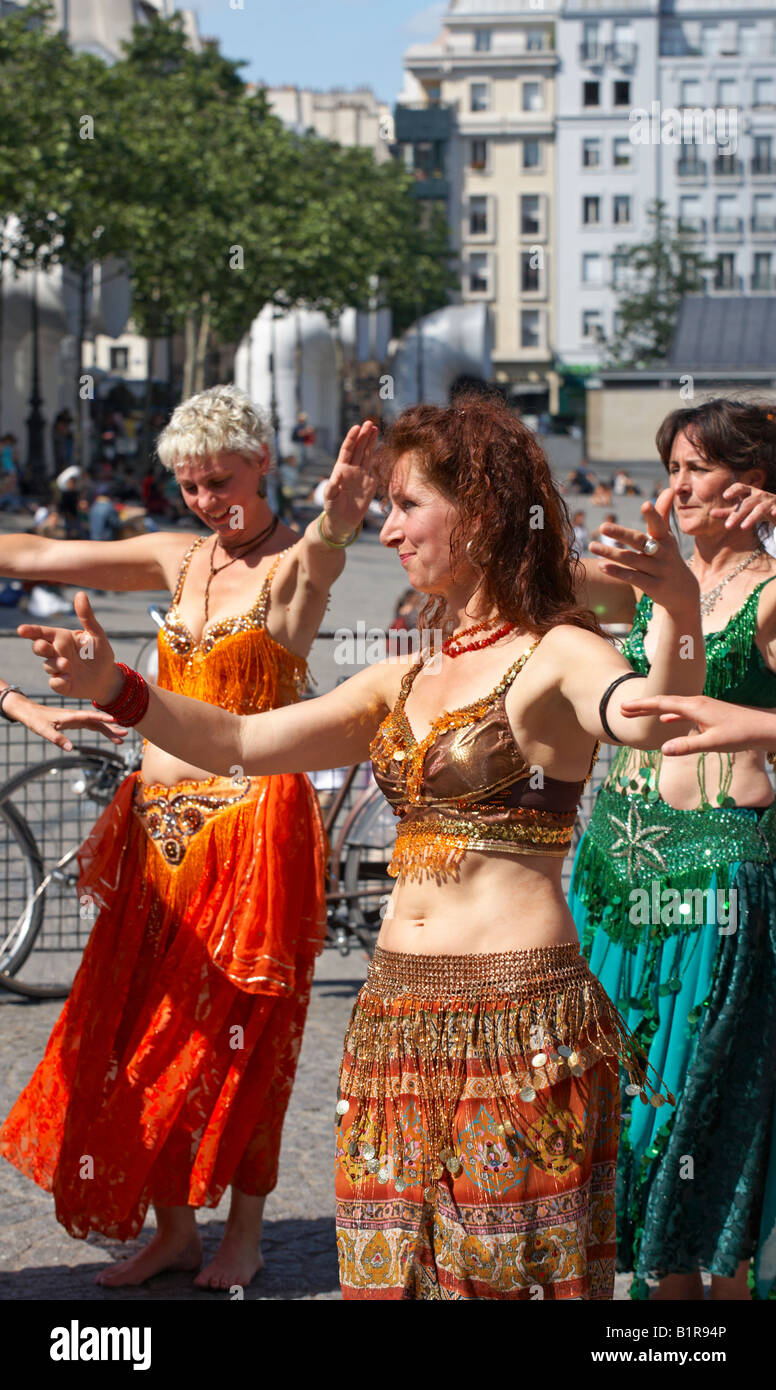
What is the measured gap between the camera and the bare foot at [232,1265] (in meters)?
4.12

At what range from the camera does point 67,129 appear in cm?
2719

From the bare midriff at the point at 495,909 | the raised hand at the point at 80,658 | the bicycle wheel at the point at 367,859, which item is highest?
the raised hand at the point at 80,658

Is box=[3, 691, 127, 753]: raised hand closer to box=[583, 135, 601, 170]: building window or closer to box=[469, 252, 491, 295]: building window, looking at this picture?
box=[583, 135, 601, 170]: building window

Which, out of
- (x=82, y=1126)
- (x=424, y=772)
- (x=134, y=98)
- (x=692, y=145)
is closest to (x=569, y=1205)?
(x=424, y=772)

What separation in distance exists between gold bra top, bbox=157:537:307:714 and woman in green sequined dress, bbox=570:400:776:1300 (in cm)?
81

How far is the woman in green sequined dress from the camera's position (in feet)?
11.9

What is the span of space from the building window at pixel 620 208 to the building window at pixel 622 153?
149 cm

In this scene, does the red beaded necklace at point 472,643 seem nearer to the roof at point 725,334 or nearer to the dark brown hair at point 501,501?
the dark brown hair at point 501,501

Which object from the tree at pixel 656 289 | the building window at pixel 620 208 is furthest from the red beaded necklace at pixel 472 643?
the building window at pixel 620 208

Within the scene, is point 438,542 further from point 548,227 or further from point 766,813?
point 548,227

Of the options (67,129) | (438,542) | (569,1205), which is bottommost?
(569,1205)

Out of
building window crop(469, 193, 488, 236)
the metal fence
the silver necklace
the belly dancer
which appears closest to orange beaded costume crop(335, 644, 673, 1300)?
the silver necklace

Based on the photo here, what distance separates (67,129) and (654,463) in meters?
34.0

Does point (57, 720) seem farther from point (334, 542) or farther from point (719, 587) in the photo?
point (719, 587)
